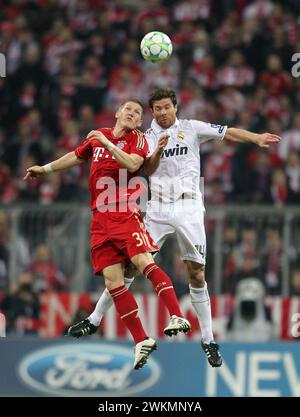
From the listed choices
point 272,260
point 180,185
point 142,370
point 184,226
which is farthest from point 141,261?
point 272,260

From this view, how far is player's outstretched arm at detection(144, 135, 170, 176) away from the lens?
447 inches

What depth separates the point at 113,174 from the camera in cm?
1163

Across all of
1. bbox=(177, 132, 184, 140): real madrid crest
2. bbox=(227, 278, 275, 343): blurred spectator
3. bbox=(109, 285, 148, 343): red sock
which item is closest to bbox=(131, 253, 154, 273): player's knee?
bbox=(109, 285, 148, 343): red sock

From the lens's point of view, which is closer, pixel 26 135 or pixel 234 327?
pixel 234 327

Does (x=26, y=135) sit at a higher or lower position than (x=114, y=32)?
lower

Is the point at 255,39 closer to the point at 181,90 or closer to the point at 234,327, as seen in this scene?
the point at 181,90

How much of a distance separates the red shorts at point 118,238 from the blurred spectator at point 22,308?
5.33m

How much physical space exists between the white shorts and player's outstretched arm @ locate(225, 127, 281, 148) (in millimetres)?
801

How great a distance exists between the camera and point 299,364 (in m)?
15.2

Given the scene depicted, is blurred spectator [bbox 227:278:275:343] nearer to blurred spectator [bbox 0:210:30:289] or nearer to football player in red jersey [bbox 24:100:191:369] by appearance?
blurred spectator [bbox 0:210:30:289]

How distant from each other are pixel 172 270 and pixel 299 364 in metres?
2.62

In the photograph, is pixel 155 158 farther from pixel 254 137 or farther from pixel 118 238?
pixel 254 137

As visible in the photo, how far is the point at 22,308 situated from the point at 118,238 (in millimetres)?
5694

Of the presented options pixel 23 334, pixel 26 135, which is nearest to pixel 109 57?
pixel 26 135
